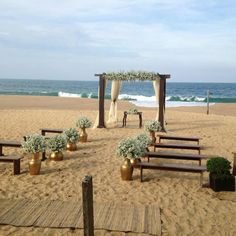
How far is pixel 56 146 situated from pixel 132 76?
234 inches

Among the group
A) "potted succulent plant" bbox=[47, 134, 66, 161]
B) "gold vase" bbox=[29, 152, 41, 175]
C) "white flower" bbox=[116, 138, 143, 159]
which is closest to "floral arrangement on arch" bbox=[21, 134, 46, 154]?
"gold vase" bbox=[29, 152, 41, 175]

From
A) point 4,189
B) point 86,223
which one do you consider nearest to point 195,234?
point 86,223

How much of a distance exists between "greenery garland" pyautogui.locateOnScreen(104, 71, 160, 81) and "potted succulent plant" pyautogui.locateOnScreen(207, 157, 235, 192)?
6.97 meters

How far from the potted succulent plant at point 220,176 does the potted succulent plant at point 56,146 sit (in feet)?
11.5

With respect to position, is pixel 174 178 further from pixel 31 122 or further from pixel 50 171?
pixel 31 122

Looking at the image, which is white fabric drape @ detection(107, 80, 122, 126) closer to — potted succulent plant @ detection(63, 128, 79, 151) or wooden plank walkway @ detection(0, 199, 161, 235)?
potted succulent plant @ detection(63, 128, 79, 151)

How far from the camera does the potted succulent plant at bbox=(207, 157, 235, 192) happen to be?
22.0ft

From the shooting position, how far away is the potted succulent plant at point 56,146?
855cm

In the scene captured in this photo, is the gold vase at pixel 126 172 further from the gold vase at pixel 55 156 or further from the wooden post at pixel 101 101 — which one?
the wooden post at pixel 101 101

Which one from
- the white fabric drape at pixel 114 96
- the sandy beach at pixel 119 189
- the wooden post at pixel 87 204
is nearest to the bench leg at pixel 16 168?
the sandy beach at pixel 119 189

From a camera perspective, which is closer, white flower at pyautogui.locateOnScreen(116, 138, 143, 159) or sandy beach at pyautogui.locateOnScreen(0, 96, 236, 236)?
sandy beach at pyautogui.locateOnScreen(0, 96, 236, 236)

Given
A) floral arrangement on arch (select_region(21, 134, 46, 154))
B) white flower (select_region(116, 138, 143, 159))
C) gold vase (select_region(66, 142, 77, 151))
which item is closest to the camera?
white flower (select_region(116, 138, 143, 159))

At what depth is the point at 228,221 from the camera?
5.35 m

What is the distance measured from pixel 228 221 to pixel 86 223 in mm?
2523
